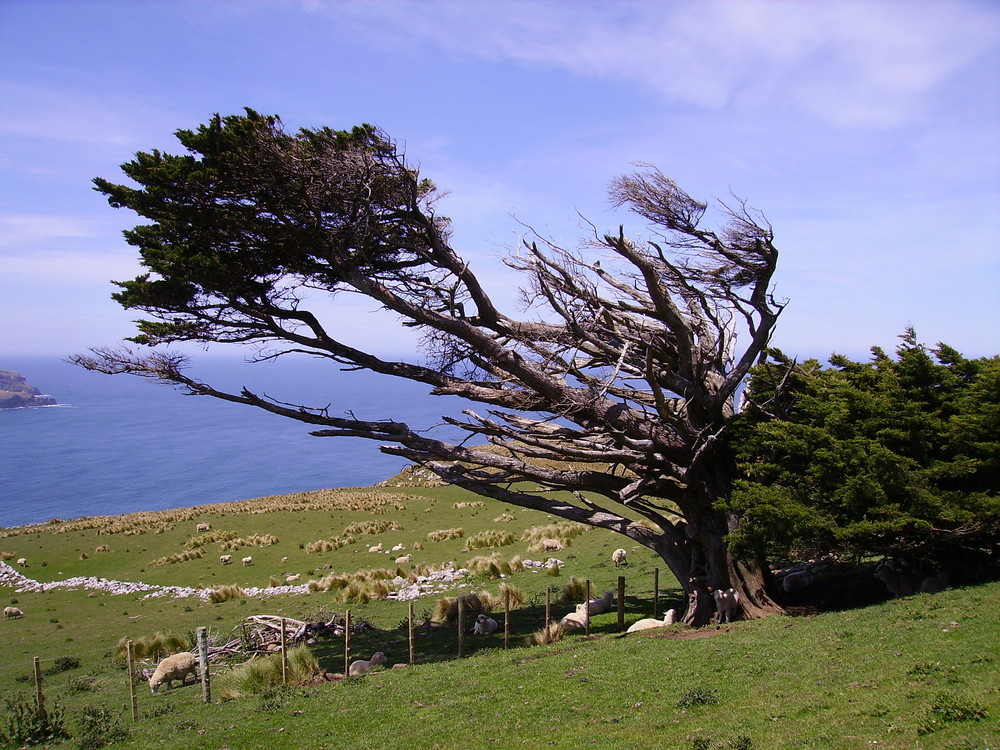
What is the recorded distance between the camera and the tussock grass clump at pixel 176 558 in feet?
102

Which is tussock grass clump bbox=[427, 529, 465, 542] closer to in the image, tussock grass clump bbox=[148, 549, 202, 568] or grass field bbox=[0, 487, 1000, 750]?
grass field bbox=[0, 487, 1000, 750]

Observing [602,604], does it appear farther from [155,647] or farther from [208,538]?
[208,538]

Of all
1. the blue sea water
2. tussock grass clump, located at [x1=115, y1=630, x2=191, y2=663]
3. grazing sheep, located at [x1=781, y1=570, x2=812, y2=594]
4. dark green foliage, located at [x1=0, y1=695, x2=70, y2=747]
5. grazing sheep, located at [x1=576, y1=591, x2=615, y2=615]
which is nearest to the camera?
dark green foliage, located at [x1=0, y1=695, x2=70, y2=747]

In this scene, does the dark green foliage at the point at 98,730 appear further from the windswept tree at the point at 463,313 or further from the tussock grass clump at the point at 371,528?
the tussock grass clump at the point at 371,528

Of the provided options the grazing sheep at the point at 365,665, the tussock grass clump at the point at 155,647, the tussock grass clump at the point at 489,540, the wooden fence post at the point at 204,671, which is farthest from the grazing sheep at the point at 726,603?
the tussock grass clump at the point at 489,540

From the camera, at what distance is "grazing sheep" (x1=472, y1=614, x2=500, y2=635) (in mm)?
15859

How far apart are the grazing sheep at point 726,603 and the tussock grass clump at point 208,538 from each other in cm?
2665

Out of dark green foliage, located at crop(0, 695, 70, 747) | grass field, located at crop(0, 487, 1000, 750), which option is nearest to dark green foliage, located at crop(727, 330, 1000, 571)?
grass field, located at crop(0, 487, 1000, 750)

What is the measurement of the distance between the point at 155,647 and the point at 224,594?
279 inches

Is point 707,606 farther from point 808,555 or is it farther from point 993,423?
point 993,423

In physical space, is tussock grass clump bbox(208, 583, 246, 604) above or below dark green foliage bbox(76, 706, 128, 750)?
below

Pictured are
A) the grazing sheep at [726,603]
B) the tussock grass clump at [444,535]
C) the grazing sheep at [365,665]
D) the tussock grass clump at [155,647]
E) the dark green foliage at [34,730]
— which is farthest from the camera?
the tussock grass clump at [444,535]

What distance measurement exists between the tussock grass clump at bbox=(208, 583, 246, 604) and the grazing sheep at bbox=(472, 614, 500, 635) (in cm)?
1094

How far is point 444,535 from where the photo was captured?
1232 inches
